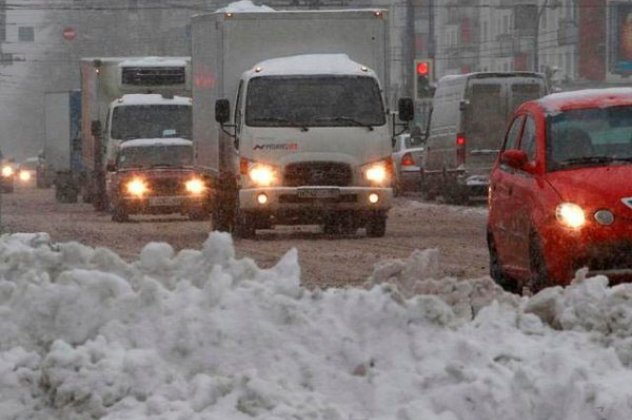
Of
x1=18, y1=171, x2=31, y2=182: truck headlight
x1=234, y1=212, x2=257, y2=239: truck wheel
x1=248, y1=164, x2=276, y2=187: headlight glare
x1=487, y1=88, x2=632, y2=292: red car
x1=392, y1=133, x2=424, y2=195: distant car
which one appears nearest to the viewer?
x1=487, y1=88, x2=632, y2=292: red car

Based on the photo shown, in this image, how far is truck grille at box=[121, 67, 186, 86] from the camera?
3772 cm

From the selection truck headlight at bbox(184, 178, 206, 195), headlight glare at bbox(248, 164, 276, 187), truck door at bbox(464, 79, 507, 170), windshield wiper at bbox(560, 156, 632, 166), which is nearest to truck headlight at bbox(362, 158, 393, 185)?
headlight glare at bbox(248, 164, 276, 187)

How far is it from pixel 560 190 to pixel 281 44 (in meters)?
12.8

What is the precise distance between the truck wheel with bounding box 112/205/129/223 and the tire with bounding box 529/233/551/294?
20.3m

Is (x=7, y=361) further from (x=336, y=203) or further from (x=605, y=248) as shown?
(x=336, y=203)

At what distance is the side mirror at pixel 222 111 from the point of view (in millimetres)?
24984

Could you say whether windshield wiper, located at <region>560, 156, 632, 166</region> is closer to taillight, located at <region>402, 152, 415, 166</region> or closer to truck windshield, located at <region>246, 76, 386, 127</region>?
truck windshield, located at <region>246, 76, 386, 127</region>

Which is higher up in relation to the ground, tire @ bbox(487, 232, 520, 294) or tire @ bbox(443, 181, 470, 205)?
tire @ bbox(487, 232, 520, 294)

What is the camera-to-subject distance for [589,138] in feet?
47.0

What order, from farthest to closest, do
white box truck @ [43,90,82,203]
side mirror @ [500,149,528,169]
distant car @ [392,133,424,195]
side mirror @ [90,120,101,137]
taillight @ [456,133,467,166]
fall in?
1. white box truck @ [43,90,82,203]
2. distant car @ [392,133,424,195]
3. side mirror @ [90,120,101,137]
4. taillight @ [456,133,467,166]
5. side mirror @ [500,149,528,169]

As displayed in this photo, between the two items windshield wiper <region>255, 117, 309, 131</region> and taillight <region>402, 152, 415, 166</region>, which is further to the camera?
taillight <region>402, 152, 415, 166</region>

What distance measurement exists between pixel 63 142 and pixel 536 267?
1587 inches

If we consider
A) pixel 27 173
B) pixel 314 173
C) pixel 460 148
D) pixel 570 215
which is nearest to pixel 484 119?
pixel 460 148

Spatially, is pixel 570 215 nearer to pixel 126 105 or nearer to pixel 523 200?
pixel 523 200
